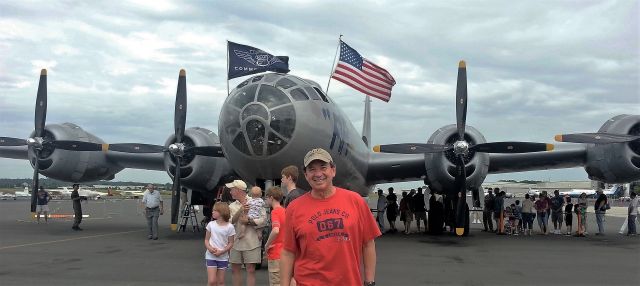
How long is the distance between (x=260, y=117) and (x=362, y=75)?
7.02 m

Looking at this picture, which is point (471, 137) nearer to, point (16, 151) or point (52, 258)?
point (52, 258)

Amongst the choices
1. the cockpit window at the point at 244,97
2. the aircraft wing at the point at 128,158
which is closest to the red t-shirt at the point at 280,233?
the cockpit window at the point at 244,97

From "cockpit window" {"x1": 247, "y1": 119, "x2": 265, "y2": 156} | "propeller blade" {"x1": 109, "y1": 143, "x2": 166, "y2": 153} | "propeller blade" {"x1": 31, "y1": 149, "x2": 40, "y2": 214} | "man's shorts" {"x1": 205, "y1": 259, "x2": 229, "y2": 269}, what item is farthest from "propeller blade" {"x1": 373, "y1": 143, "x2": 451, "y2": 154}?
"propeller blade" {"x1": 31, "y1": 149, "x2": 40, "y2": 214}

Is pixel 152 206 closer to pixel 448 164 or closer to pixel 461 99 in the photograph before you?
pixel 448 164

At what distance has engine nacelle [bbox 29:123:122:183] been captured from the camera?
19172 mm

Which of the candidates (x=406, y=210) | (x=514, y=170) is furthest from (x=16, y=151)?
(x=514, y=170)

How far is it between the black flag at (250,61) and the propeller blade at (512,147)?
6.48 m

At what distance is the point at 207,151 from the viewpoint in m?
17.2

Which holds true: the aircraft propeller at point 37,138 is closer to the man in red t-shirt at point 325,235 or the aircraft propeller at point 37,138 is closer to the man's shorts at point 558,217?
the man in red t-shirt at point 325,235

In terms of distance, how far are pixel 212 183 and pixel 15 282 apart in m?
10.6

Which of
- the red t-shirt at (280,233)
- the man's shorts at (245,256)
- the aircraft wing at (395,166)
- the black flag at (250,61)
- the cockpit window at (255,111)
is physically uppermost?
the black flag at (250,61)

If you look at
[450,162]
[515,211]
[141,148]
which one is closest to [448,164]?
[450,162]

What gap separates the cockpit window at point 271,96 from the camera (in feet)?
38.9

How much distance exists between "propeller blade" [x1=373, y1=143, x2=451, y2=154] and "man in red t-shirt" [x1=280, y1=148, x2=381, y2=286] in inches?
459
